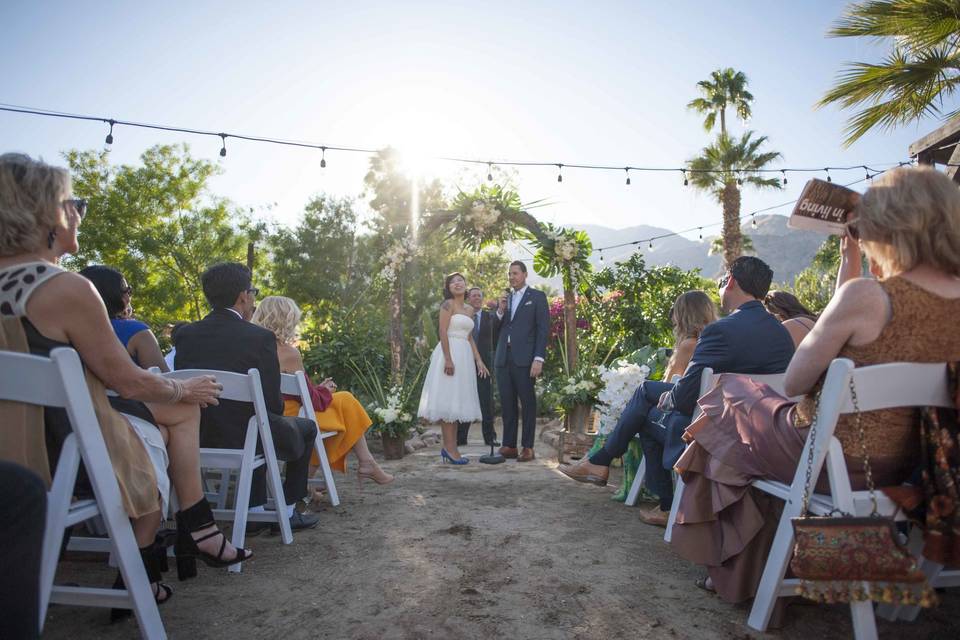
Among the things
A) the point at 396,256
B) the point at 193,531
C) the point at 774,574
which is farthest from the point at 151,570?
the point at 396,256

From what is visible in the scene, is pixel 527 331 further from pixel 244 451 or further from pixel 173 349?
pixel 244 451

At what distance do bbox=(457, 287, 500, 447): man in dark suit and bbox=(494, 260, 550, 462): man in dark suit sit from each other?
721 millimetres

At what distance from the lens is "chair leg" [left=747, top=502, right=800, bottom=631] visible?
7.05 ft

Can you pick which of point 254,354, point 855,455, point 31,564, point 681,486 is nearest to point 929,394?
point 855,455

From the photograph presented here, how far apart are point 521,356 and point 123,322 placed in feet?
13.0

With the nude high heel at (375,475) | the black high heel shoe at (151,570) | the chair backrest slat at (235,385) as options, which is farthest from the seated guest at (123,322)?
the nude high heel at (375,475)

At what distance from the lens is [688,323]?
408 cm

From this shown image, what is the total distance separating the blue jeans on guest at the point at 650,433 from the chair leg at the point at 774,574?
162cm

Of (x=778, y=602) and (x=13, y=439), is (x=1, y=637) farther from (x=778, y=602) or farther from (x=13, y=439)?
(x=778, y=602)

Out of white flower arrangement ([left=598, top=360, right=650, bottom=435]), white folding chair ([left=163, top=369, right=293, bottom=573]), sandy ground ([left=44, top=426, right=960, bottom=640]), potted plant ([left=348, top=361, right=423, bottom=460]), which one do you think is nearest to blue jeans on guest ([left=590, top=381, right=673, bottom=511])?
sandy ground ([left=44, top=426, right=960, bottom=640])

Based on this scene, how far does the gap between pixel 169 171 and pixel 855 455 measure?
2589cm

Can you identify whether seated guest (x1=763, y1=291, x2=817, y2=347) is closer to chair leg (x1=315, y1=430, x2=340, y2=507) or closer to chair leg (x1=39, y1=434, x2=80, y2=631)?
chair leg (x1=315, y1=430, x2=340, y2=507)

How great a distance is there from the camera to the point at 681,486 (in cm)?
303

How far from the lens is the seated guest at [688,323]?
4051 mm
